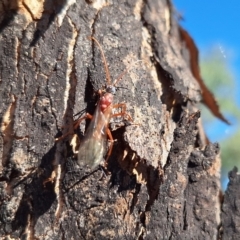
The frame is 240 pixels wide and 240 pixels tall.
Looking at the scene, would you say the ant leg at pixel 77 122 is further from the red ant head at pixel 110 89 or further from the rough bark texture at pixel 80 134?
the red ant head at pixel 110 89

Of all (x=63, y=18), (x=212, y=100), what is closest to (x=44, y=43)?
(x=63, y=18)

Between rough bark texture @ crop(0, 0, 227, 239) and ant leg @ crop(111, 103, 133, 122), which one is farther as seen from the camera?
ant leg @ crop(111, 103, 133, 122)

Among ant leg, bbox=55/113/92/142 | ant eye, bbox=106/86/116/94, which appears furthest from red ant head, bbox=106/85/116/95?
ant leg, bbox=55/113/92/142

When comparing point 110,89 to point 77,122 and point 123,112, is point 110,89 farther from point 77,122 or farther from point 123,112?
point 77,122

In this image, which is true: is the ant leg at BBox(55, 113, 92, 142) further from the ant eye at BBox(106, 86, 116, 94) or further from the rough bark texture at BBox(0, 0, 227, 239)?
the ant eye at BBox(106, 86, 116, 94)

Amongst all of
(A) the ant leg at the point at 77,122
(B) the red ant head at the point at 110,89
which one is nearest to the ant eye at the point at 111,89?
(B) the red ant head at the point at 110,89

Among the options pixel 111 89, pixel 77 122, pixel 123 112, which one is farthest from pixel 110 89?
pixel 77 122

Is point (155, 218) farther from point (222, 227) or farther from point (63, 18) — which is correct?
point (63, 18)

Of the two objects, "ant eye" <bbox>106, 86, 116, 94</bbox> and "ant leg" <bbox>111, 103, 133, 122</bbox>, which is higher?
"ant eye" <bbox>106, 86, 116, 94</bbox>

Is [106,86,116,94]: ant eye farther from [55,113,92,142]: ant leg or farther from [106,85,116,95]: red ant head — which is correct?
[55,113,92,142]: ant leg
